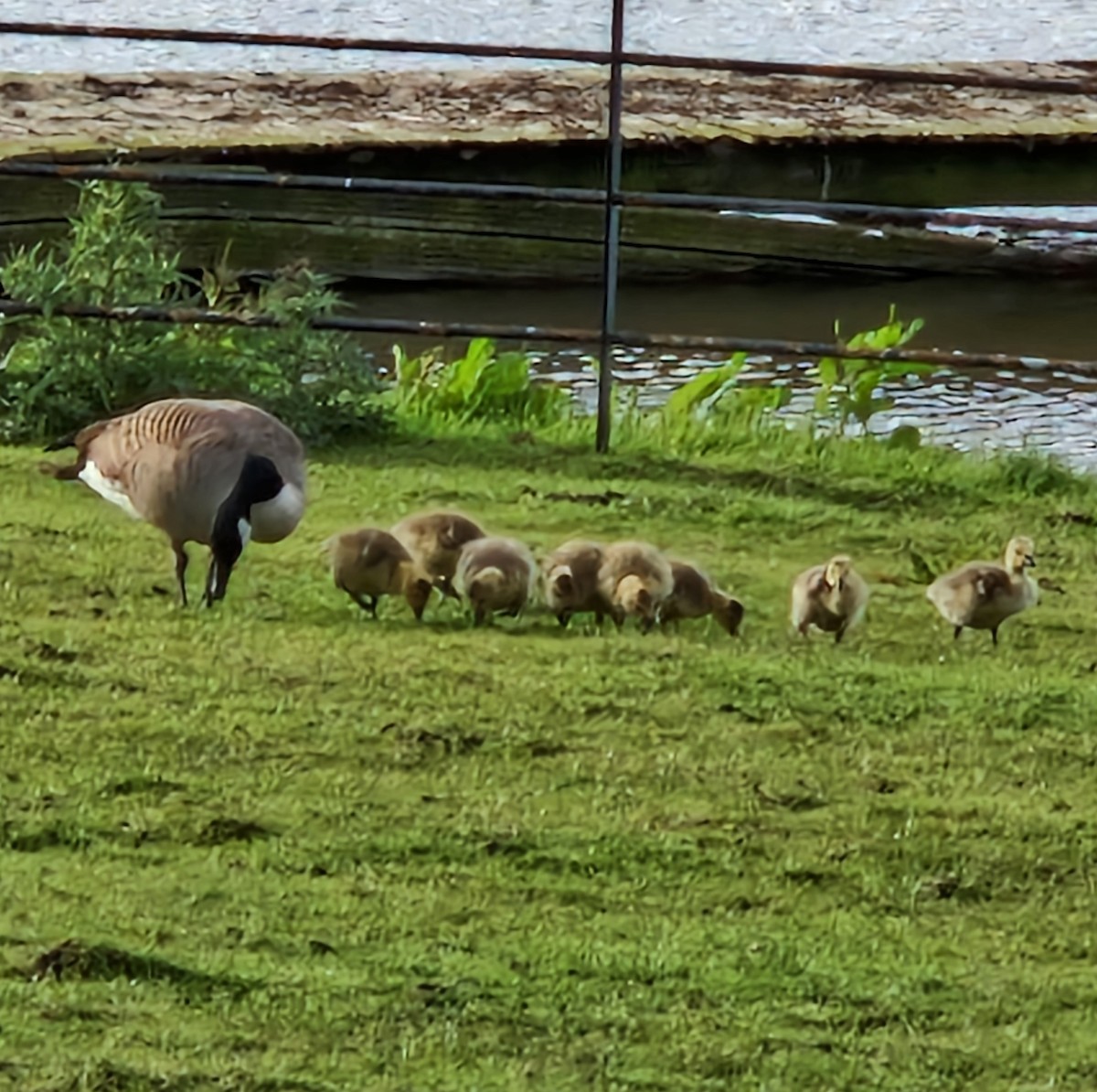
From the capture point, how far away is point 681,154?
6285 mm

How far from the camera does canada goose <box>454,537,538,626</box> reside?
3.31 metres

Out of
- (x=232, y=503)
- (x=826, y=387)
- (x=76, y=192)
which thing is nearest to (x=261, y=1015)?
(x=232, y=503)

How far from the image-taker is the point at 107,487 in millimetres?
3566

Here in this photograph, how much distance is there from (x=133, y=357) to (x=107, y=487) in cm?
85

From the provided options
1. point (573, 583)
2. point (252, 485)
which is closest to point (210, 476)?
point (252, 485)

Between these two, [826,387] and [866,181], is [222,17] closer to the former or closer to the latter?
[866,181]

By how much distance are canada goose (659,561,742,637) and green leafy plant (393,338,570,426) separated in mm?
1225

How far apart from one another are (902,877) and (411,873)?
1.87 ft

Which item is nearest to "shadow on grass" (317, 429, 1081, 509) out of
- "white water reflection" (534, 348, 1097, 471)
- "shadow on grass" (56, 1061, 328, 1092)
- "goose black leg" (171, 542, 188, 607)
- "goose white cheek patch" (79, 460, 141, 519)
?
"white water reflection" (534, 348, 1097, 471)

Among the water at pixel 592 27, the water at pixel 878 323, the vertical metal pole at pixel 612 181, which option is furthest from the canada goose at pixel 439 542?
the water at pixel 592 27

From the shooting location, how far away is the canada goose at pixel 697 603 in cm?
336

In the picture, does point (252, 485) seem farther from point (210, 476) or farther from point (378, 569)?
point (378, 569)

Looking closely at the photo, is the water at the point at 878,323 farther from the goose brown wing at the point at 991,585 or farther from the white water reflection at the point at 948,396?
the goose brown wing at the point at 991,585

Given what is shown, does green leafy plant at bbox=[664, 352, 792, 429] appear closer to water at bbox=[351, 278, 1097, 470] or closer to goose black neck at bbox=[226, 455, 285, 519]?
water at bbox=[351, 278, 1097, 470]
